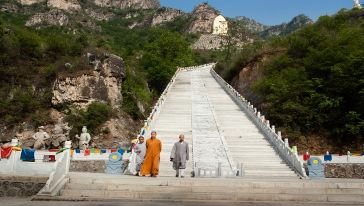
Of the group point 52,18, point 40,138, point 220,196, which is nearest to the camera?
point 220,196

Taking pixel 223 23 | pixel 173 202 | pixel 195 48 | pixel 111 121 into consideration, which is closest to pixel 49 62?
pixel 111 121

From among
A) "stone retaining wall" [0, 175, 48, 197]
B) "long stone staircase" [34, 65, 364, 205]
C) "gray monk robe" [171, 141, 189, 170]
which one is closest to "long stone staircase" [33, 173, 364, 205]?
"long stone staircase" [34, 65, 364, 205]

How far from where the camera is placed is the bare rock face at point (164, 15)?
516 ft

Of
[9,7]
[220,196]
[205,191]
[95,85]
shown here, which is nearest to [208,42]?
[9,7]

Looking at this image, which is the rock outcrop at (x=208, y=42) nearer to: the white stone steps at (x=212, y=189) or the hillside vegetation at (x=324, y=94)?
the hillside vegetation at (x=324, y=94)

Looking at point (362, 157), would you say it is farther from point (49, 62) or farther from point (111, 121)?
point (49, 62)

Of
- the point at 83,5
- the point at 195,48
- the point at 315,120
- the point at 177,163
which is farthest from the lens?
the point at 83,5

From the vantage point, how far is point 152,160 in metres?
13.5

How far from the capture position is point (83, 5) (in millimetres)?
156125

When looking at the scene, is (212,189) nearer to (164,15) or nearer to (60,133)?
(60,133)

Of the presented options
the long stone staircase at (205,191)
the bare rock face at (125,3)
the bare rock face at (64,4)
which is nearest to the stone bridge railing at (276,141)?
the long stone staircase at (205,191)

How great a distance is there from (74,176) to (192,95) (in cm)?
2602

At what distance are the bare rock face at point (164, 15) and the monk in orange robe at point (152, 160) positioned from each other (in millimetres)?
144328

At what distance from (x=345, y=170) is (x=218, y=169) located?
776 cm
